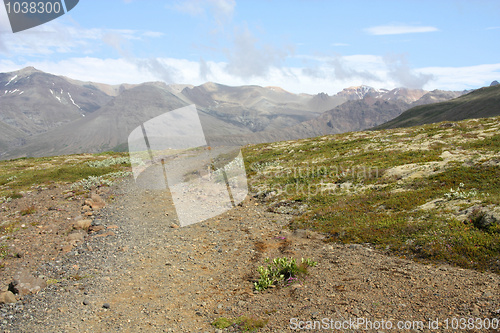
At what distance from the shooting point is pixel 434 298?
9.41 m

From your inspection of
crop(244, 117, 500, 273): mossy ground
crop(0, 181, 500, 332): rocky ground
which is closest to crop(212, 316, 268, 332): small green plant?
crop(0, 181, 500, 332): rocky ground

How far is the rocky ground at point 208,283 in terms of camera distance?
923cm

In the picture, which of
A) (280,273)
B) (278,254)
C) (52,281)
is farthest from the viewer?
(278,254)

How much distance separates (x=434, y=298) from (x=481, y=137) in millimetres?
30041

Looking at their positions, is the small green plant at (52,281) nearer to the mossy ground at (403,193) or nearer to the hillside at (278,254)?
the hillside at (278,254)

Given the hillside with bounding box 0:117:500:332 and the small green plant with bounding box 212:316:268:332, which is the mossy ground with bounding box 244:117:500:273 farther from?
the small green plant with bounding box 212:316:268:332

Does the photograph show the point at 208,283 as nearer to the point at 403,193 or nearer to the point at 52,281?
the point at 52,281

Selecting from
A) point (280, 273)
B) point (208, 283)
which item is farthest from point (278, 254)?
point (208, 283)

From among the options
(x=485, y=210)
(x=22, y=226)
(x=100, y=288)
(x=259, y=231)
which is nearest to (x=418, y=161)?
(x=485, y=210)

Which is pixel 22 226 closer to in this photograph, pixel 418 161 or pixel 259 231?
pixel 259 231

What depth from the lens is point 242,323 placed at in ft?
32.3

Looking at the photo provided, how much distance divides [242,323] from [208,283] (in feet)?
12.8

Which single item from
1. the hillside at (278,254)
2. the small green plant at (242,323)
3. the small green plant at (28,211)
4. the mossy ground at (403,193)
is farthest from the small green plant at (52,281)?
the small green plant at (28,211)

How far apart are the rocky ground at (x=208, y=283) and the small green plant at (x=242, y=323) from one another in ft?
0.78
